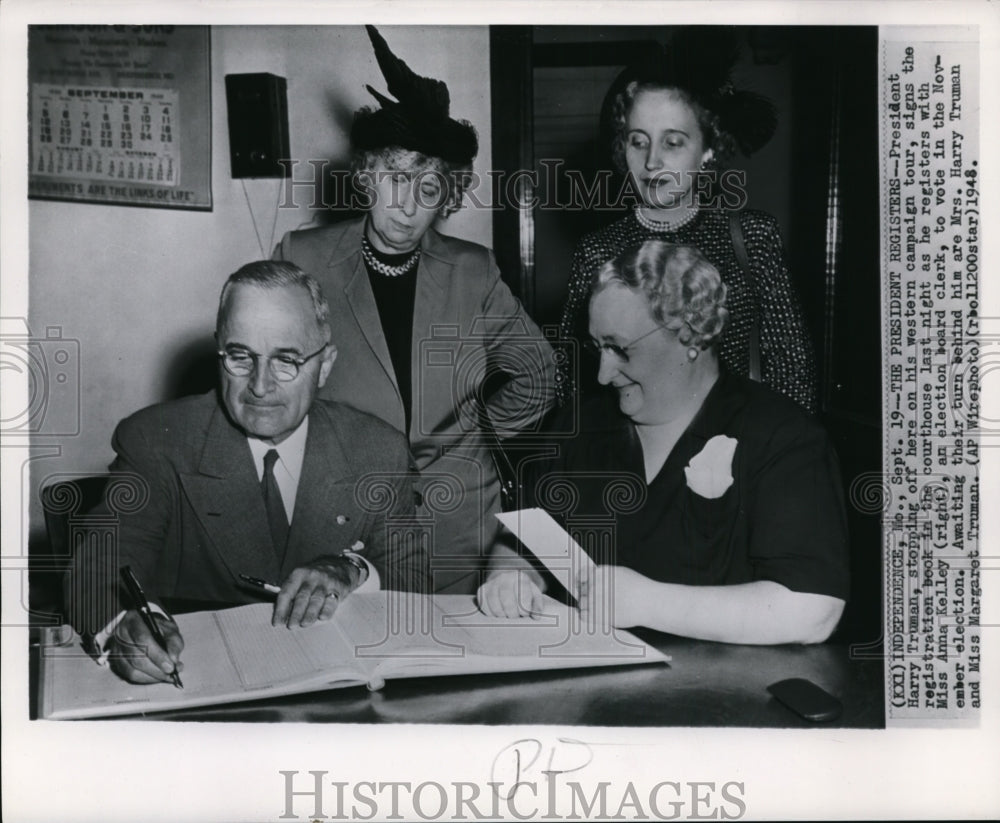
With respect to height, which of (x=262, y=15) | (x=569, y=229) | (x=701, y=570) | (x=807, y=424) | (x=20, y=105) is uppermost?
(x=262, y=15)

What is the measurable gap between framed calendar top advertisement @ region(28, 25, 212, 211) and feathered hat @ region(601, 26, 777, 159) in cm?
70

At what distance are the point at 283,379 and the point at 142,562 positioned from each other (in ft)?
1.26

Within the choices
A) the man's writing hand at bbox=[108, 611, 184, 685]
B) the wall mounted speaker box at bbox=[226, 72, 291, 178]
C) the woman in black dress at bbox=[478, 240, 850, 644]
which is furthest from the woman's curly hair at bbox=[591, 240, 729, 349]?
the man's writing hand at bbox=[108, 611, 184, 685]

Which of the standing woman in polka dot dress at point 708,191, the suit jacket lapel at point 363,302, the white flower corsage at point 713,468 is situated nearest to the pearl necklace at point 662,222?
the standing woman in polka dot dress at point 708,191

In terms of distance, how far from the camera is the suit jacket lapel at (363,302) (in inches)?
64.9

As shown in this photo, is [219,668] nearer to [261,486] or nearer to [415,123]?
[261,486]

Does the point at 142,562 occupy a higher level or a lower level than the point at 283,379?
lower

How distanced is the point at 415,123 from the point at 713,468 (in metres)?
0.74

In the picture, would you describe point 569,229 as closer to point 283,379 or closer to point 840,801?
point 283,379

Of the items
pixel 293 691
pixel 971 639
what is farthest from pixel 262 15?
pixel 971 639

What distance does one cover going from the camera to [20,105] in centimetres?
168

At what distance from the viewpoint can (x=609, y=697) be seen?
5.20 feet

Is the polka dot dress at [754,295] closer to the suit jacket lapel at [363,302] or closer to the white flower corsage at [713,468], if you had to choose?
the white flower corsage at [713,468]

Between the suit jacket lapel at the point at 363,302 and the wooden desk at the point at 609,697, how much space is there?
0.50 meters
